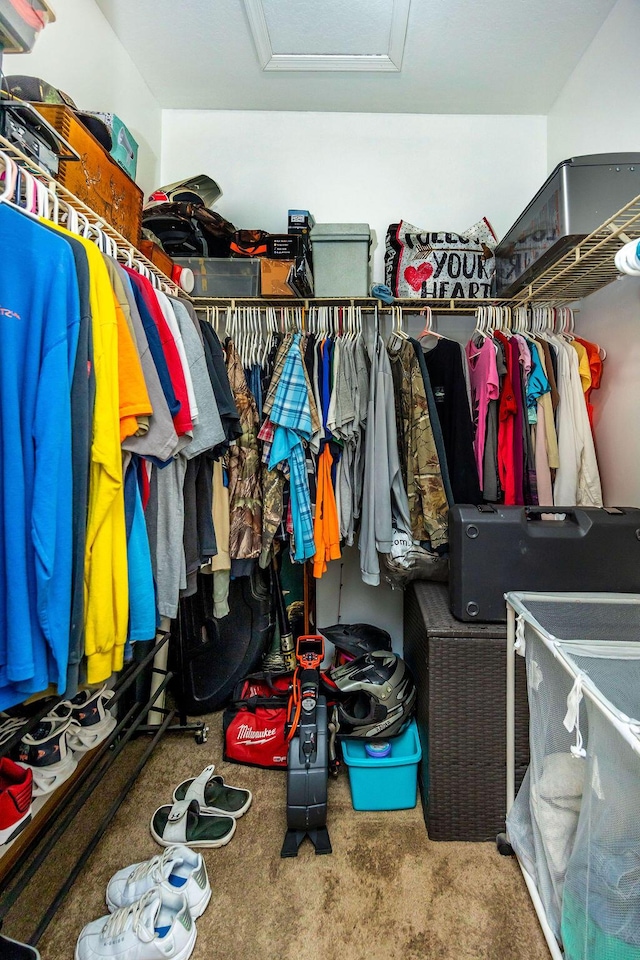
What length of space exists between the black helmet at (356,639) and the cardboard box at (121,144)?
→ 72.0 inches

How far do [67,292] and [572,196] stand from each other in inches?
59.2

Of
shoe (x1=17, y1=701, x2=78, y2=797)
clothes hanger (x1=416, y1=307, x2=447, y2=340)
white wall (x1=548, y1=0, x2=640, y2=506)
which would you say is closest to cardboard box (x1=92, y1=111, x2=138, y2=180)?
clothes hanger (x1=416, y1=307, x2=447, y2=340)

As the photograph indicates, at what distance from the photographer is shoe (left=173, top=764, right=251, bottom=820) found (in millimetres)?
1410

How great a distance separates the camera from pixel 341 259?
71.9 inches

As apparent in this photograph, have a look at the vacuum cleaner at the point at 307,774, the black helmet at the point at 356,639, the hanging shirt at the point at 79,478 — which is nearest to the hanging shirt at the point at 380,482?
the black helmet at the point at 356,639

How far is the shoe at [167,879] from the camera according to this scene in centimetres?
110

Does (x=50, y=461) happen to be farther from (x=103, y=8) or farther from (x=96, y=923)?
(x=103, y=8)

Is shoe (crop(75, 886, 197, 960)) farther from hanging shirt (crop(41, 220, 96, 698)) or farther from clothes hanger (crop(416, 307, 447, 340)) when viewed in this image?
clothes hanger (crop(416, 307, 447, 340))

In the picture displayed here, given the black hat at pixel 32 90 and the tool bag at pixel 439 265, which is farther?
the tool bag at pixel 439 265

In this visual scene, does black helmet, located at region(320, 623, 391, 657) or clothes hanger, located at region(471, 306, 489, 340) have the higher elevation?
clothes hanger, located at region(471, 306, 489, 340)

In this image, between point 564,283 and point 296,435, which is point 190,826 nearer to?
point 296,435

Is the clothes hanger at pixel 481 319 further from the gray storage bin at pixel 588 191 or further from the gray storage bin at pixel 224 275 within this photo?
the gray storage bin at pixel 224 275

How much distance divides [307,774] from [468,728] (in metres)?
0.51

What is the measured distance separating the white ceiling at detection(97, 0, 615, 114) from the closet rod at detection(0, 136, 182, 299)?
1093 mm
